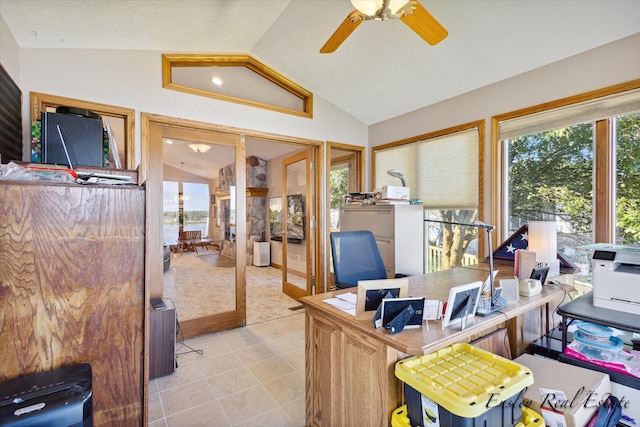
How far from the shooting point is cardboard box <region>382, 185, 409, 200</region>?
11.0 ft

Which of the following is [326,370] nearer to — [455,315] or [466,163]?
[455,315]

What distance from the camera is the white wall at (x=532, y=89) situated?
7.46ft

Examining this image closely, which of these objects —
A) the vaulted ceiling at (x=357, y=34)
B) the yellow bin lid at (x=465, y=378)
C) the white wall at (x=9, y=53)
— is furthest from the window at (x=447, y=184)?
the white wall at (x=9, y=53)

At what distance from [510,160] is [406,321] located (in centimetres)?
255

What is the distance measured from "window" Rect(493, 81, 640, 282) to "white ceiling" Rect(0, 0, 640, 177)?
0.46 m

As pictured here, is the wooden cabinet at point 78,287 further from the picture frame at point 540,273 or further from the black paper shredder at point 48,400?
the picture frame at point 540,273

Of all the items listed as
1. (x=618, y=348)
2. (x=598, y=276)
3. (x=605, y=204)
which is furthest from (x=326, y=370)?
(x=605, y=204)

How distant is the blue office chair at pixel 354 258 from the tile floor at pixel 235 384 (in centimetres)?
89

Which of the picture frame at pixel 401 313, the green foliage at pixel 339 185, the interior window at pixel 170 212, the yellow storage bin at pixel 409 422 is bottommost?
the yellow storage bin at pixel 409 422

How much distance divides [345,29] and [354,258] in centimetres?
168

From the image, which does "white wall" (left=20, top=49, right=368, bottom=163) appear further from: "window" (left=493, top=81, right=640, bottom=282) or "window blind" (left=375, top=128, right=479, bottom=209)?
"window" (left=493, top=81, right=640, bottom=282)

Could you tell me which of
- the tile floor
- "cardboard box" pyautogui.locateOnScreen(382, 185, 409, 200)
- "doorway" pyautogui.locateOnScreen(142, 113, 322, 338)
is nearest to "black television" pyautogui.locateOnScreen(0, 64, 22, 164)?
"doorway" pyautogui.locateOnScreen(142, 113, 322, 338)

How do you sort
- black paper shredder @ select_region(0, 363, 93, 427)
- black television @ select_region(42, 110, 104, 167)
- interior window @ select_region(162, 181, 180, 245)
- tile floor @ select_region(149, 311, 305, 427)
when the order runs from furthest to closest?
interior window @ select_region(162, 181, 180, 245), tile floor @ select_region(149, 311, 305, 427), black television @ select_region(42, 110, 104, 167), black paper shredder @ select_region(0, 363, 93, 427)

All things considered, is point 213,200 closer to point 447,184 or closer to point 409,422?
point 447,184
